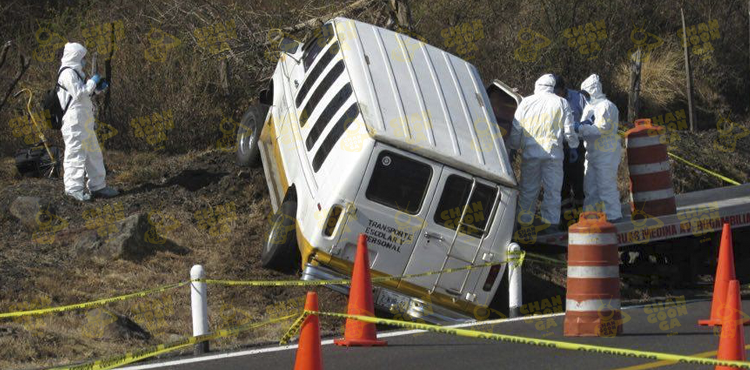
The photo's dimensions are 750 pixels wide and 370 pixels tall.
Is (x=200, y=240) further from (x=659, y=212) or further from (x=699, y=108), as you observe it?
(x=699, y=108)

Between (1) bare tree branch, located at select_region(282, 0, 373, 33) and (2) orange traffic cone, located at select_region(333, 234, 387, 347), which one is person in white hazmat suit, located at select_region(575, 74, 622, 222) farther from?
(1) bare tree branch, located at select_region(282, 0, 373, 33)

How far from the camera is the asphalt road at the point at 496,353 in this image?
29.5 feet

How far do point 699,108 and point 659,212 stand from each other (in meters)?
10.5

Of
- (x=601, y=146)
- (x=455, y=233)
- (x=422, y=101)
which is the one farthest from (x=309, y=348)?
(x=601, y=146)

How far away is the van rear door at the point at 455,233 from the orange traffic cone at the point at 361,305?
5.09ft

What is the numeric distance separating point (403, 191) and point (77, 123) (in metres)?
4.61

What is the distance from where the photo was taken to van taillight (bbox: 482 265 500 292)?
1152cm

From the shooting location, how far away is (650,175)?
522 inches

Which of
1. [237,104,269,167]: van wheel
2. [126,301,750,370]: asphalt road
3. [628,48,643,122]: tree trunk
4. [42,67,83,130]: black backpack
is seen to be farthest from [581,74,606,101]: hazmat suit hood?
[628,48,643,122]: tree trunk

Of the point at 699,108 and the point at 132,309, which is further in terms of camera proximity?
the point at 699,108

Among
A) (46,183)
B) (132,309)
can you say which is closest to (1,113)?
(46,183)

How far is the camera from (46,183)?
1491 centimetres

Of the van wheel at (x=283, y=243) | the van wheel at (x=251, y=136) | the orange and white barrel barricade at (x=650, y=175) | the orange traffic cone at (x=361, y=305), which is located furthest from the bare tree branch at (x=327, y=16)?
the orange traffic cone at (x=361, y=305)

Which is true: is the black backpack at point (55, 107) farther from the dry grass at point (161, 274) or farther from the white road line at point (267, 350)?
the white road line at point (267, 350)
